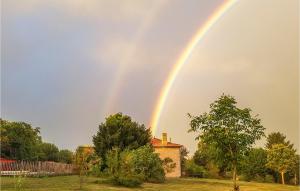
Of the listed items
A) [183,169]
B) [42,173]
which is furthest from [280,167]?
[42,173]

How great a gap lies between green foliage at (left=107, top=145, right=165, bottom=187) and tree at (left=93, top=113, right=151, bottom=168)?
726cm

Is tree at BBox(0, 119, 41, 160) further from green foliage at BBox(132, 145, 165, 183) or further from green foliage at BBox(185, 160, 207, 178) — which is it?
green foliage at BBox(132, 145, 165, 183)

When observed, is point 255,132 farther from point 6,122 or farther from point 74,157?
point 6,122

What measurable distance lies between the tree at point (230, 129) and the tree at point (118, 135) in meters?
29.0

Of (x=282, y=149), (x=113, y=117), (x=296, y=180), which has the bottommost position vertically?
(x=296, y=180)

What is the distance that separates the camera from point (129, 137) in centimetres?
5409

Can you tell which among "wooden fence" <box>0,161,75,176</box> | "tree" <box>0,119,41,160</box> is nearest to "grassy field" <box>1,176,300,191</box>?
"wooden fence" <box>0,161,75,176</box>

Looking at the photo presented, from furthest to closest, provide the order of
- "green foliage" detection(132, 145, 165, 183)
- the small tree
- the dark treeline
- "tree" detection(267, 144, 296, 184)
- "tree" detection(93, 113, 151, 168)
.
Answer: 1. the dark treeline
2. "tree" detection(267, 144, 296, 184)
3. "tree" detection(93, 113, 151, 168)
4. "green foliage" detection(132, 145, 165, 183)
5. the small tree

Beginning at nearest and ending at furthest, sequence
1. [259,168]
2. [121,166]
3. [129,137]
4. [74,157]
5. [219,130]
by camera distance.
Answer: [219,130]
[74,157]
[121,166]
[129,137]
[259,168]

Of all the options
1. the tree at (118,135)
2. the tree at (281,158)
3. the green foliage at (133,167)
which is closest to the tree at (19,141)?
the tree at (118,135)

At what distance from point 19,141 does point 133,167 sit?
3140cm

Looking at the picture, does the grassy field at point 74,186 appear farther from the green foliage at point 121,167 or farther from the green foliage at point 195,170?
the green foliage at point 195,170

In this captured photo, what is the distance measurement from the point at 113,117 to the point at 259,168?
29482 mm

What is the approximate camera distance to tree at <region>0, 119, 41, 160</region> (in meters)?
67.0
